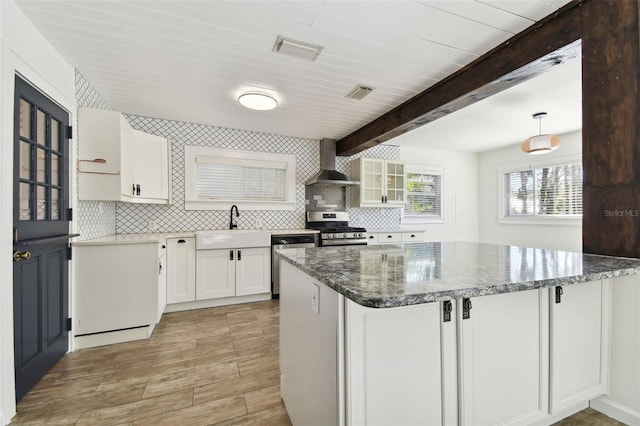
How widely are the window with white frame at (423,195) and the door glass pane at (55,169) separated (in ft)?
16.8

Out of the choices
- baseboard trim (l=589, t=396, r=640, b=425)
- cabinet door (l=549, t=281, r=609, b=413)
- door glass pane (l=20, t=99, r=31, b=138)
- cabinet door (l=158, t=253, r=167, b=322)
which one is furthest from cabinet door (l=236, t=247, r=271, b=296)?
→ baseboard trim (l=589, t=396, r=640, b=425)

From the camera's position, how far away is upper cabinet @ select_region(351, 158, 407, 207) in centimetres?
477

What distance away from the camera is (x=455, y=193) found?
606 centimetres

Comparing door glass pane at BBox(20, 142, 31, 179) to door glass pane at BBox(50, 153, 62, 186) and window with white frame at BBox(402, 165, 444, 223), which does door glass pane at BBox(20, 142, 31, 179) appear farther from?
window with white frame at BBox(402, 165, 444, 223)

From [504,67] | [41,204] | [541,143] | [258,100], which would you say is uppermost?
[258,100]

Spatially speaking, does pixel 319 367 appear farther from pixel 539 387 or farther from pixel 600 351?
pixel 600 351

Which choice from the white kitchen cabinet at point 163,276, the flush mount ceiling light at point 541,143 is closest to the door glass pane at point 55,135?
the white kitchen cabinet at point 163,276

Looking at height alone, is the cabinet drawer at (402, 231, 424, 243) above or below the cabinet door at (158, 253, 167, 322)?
above

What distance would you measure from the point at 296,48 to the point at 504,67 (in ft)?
5.19

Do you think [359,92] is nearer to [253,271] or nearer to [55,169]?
[253,271]

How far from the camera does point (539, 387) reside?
1.34 m

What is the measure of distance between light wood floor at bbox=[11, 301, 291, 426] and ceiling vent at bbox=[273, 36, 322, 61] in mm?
2503

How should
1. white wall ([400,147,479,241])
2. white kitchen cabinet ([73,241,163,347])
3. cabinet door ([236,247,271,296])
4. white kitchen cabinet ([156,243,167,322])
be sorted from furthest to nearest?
1. white wall ([400,147,479,241])
2. cabinet door ([236,247,271,296])
3. white kitchen cabinet ([156,243,167,322])
4. white kitchen cabinet ([73,241,163,347])

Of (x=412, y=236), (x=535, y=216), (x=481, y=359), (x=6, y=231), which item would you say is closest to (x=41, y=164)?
(x=6, y=231)
